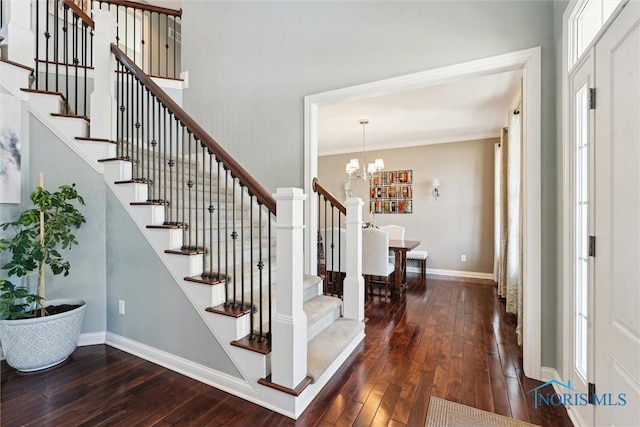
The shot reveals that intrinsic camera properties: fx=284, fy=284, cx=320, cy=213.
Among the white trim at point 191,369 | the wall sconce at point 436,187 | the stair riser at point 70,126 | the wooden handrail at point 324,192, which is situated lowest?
the white trim at point 191,369

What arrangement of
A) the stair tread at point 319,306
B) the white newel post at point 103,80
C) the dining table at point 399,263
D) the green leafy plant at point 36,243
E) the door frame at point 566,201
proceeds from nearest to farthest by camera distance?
the door frame at point 566,201 < the green leafy plant at point 36,243 < the stair tread at point 319,306 < the white newel post at point 103,80 < the dining table at point 399,263

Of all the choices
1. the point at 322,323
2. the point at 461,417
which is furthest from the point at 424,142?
the point at 461,417

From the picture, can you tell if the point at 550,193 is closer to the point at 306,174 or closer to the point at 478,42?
the point at 478,42

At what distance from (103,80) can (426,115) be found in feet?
13.5

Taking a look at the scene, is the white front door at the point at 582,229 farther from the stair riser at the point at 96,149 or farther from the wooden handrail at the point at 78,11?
the wooden handrail at the point at 78,11

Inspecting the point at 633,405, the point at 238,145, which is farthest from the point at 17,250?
the point at 633,405

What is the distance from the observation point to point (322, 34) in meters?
2.92

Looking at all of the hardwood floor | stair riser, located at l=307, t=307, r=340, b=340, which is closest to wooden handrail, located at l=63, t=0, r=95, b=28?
the hardwood floor

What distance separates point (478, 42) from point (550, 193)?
1291 mm

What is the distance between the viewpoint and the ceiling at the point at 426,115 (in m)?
3.51

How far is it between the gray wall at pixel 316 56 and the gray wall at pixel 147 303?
1403 mm

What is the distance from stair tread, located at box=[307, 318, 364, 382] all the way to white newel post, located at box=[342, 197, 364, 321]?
4.3 inches

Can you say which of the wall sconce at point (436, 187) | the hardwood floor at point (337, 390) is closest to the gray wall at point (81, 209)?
the hardwood floor at point (337, 390)

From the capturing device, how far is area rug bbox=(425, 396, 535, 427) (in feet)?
5.24
